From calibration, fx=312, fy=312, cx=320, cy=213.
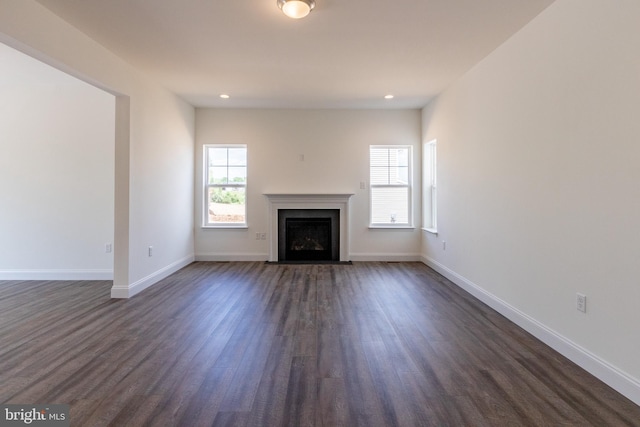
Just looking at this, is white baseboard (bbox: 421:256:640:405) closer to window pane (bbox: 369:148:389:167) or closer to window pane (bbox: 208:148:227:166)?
window pane (bbox: 369:148:389:167)

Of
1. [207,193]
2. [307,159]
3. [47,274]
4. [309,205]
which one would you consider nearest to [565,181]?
[309,205]

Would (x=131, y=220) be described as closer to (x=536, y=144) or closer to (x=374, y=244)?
(x=374, y=244)

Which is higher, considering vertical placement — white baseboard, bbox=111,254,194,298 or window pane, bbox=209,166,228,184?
window pane, bbox=209,166,228,184

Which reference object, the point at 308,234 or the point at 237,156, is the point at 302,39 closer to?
the point at 237,156

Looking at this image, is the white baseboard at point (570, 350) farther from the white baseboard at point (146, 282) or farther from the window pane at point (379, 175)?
the white baseboard at point (146, 282)

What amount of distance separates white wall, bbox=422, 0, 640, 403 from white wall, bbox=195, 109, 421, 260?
6.44ft

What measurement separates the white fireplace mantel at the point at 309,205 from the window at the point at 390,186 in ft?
1.71

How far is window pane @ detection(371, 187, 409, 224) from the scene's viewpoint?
563 cm

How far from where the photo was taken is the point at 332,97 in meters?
4.79

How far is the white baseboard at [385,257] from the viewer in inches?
219

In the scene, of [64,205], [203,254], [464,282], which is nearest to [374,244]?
[464,282]

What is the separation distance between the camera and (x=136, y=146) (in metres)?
3.67

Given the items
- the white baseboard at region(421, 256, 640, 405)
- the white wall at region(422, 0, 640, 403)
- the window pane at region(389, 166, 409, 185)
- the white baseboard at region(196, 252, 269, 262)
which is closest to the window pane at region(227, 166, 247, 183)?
Answer: the white baseboard at region(196, 252, 269, 262)

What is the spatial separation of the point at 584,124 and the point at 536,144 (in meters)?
0.48
